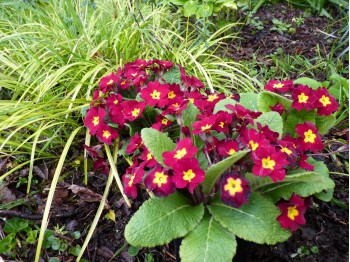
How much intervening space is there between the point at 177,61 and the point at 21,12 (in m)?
1.34

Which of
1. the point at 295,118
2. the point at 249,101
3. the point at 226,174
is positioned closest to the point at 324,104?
the point at 295,118

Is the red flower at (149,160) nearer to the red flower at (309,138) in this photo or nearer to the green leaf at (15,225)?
the red flower at (309,138)

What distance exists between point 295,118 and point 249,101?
0.83 ft

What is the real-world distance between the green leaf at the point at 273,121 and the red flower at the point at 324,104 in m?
0.22

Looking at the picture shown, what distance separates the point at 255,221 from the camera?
1430 millimetres

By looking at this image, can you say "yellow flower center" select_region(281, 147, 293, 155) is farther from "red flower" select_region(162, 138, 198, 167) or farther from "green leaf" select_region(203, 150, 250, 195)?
"red flower" select_region(162, 138, 198, 167)

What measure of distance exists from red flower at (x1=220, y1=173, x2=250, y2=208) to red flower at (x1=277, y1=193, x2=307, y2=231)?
0.18 metres

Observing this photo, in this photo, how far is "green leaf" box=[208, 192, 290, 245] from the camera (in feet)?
4.57

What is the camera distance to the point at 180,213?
149cm

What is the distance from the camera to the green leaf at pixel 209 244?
137cm

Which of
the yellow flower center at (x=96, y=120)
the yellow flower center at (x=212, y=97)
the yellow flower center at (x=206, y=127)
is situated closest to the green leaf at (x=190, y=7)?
the yellow flower center at (x=212, y=97)

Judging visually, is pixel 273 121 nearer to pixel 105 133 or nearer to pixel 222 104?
pixel 222 104

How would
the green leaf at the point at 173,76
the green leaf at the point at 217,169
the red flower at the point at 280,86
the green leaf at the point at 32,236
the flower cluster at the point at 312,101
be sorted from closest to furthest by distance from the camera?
1. the green leaf at the point at 217,169
2. the flower cluster at the point at 312,101
3. the red flower at the point at 280,86
4. the green leaf at the point at 32,236
5. the green leaf at the point at 173,76

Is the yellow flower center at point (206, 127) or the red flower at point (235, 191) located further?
the yellow flower center at point (206, 127)
